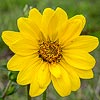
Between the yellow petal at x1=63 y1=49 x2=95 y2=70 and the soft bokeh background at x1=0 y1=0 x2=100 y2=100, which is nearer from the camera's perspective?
the yellow petal at x1=63 y1=49 x2=95 y2=70

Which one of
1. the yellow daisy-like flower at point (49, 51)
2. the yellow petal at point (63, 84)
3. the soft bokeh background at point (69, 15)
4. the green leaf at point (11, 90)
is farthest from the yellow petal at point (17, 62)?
the soft bokeh background at point (69, 15)

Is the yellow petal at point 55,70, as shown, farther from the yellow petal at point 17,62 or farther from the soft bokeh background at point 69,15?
the soft bokeh background at point 69,15

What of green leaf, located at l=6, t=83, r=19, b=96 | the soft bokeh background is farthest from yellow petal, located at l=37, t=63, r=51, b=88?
the soft bokeh background

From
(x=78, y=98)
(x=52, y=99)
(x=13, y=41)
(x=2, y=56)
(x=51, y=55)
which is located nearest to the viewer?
(x=13, y=41)

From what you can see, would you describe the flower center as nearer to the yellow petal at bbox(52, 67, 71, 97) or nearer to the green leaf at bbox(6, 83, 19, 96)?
the yellow petal at bbox(52, 67, 71, 97)

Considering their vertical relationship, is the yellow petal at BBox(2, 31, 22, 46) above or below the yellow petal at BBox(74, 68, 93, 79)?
above

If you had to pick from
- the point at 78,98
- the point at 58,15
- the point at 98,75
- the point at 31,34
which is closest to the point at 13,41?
the point at 31,34

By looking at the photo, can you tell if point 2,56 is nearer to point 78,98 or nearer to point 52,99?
point 52,99

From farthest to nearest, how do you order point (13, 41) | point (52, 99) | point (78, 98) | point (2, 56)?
point (2, 56) < point (52, 99) < point (78, 98) < point (13, 41)
